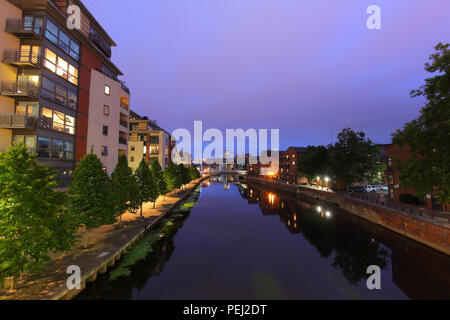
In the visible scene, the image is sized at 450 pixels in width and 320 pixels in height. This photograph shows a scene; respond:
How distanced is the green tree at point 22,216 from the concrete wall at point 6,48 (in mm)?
13643

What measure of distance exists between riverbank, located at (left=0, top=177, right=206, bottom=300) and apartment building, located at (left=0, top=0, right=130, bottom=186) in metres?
9.70

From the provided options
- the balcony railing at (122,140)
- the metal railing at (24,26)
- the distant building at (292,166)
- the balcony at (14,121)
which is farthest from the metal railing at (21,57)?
the distant building at (292,166)

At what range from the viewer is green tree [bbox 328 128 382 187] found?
4222cm

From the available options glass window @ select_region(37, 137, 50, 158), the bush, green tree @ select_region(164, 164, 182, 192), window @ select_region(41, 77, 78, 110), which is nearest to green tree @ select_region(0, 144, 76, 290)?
glass window @ select_region(37, 137, 50, 158)

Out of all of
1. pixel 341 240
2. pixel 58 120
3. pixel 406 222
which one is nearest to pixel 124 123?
pixel 58 120

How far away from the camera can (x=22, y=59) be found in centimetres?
1959

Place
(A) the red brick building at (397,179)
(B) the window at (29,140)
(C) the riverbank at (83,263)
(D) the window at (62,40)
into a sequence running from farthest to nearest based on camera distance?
(A) the red brick building at (397,179) → (D) the window at (62,40) → (B) the window at (29,140) → (C) the riverbank at (83,263)

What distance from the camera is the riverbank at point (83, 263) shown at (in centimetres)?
986

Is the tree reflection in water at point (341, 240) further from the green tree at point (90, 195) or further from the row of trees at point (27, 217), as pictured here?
the green tree at point (90, 195)

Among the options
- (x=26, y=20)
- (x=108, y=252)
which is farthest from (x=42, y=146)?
(x=108, y=252)

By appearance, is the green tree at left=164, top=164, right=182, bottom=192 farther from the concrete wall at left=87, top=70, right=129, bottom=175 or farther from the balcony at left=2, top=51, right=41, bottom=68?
the balcony at left=2, top=51, right=41, bottom=68

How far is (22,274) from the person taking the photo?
37.4 ft

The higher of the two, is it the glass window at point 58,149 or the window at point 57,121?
the window at point 57,121
